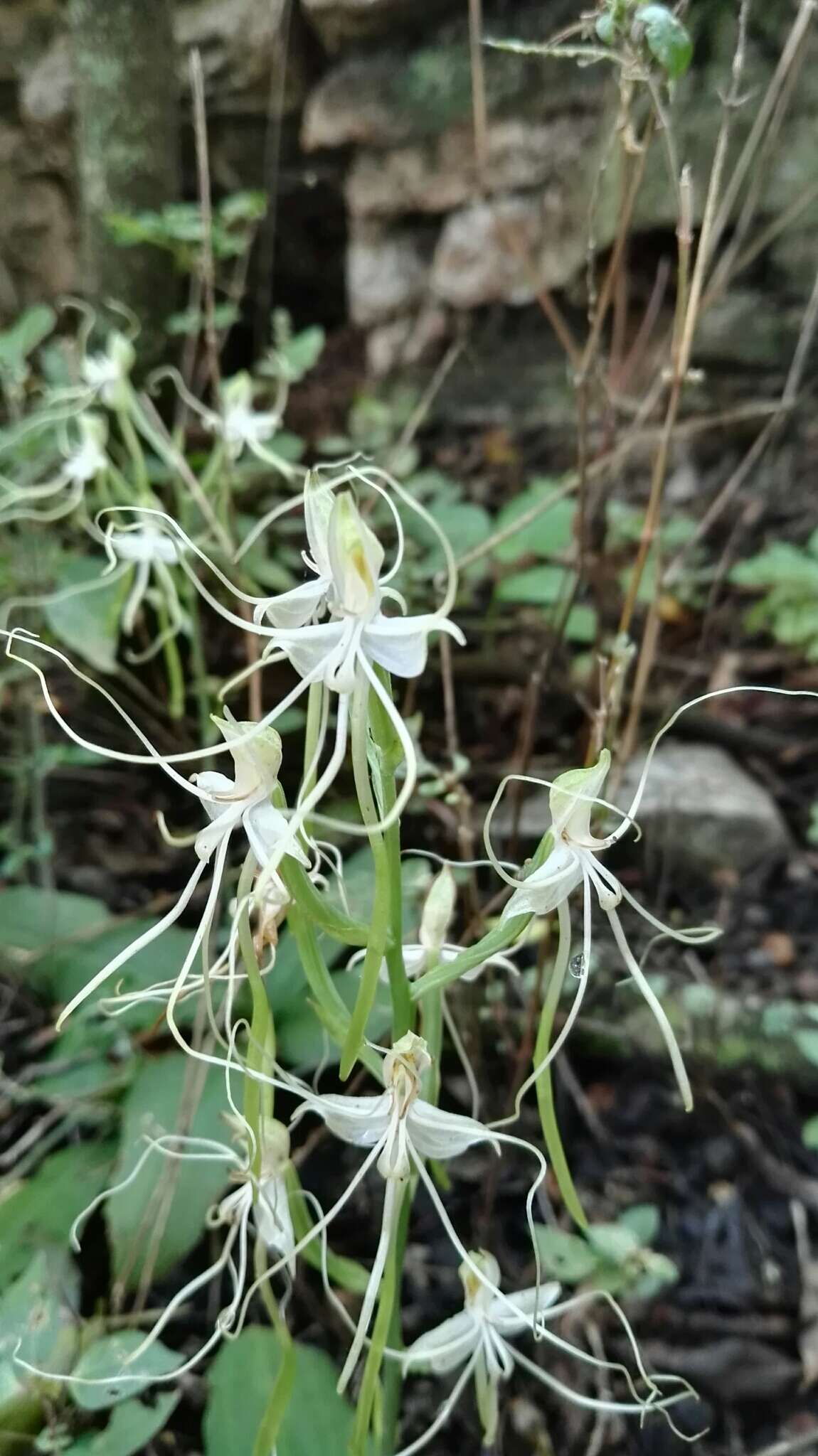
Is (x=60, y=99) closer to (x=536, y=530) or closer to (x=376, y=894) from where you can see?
(x=536, y=530)

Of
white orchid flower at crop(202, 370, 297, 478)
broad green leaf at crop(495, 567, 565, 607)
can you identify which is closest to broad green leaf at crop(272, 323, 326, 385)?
white orchid flower at crop(202, 370, 297, 478)

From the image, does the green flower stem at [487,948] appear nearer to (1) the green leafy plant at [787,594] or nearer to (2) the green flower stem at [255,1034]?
(2) the green flower stem at [255,1034]

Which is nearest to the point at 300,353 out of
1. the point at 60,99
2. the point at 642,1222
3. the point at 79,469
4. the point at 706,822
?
the point at 79,469


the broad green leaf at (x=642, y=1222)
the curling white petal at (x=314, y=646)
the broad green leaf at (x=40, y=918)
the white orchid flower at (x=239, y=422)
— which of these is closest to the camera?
the curling white petal at (x=314, y=646)

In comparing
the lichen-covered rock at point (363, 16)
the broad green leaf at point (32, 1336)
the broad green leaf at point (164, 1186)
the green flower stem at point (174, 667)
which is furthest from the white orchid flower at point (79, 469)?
the lichen-covered rock at point (363, 16)

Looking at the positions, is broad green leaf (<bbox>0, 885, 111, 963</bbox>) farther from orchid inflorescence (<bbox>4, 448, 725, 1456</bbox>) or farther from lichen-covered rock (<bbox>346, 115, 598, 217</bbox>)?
lichen-covered rock (<bbox>346, 115, 598, 217</bbox>)
